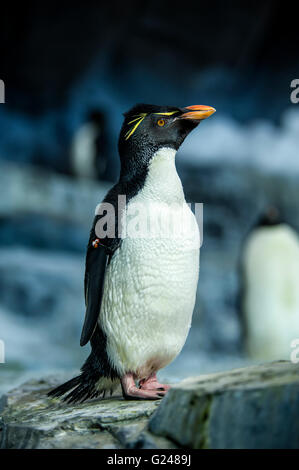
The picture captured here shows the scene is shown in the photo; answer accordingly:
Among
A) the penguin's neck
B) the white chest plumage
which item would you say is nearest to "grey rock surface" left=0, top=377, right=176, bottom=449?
the white chest plumage

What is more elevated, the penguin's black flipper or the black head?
the black head

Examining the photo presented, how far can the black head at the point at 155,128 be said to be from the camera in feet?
4.94

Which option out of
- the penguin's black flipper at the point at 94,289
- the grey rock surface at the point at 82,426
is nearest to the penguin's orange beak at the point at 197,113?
the penguin's black flipper at the point at 94,289

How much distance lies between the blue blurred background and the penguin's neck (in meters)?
1.25

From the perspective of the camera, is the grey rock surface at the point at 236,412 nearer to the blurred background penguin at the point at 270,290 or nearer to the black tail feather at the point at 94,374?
the black tail feather at the point at 94,374

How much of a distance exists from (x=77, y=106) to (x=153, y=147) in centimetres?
686

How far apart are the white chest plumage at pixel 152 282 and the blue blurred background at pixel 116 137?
103 centimetres

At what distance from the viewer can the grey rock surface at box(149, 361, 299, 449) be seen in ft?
2.98

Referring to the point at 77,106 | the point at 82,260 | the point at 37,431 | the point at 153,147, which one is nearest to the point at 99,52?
the point at 77,106

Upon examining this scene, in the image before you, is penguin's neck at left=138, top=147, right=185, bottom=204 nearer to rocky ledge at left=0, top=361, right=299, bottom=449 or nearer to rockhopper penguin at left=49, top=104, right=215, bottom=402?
rockhopper penguin at left=49, top=104, right=215, bottom=402

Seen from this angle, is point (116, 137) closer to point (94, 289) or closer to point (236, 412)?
point (94, 289)

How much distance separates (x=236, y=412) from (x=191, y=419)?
104 mm

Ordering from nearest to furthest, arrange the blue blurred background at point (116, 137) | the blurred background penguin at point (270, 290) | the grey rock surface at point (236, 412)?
the grey rock surface at point (236, 412)
the blurred background penguin at point (270, 290)
the blue blurred background at point (116, 137)

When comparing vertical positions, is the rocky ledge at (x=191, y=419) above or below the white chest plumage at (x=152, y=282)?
below
